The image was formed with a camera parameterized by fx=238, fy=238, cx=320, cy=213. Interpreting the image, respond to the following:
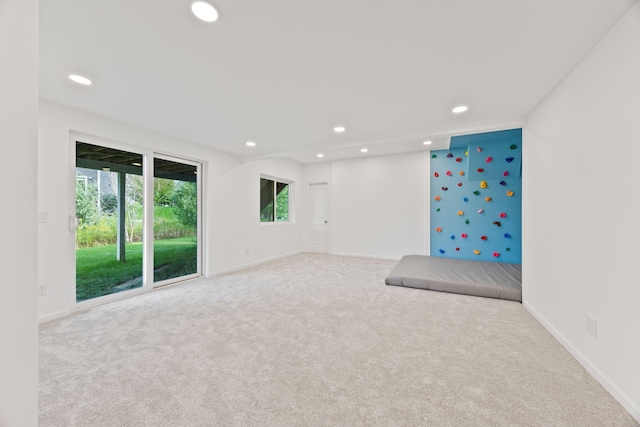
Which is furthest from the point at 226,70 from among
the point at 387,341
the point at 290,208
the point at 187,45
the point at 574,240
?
the point at 290,208

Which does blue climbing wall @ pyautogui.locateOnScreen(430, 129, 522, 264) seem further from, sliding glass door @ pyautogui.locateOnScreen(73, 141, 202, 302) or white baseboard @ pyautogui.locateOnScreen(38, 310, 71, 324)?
white baseboard @ pyautogui.locateOnScreen(38, 310, 71, 324)

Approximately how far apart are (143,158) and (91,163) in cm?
60

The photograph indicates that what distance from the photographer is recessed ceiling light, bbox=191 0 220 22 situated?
4.29ft

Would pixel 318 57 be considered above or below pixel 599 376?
above

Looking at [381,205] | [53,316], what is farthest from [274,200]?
[53,316]

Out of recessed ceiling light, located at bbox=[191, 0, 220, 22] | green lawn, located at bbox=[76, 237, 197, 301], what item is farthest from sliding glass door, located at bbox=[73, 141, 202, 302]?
recessed ceiling light, located at bbox=[191, 0, 220, 22]

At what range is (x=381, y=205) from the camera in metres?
5.84

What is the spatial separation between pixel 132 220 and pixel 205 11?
10.1 ft

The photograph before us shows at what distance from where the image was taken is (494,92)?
2.27 metres

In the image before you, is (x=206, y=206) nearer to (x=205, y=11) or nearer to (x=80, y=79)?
(x=80, y=79)

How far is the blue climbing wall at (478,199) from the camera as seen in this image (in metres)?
4.48

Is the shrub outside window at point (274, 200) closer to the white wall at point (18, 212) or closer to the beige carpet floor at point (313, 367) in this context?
the beige carpet floor at point (313, 367)

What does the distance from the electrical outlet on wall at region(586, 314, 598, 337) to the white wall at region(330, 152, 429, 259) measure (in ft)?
12.0

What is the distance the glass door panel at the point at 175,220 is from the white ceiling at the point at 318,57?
1037 mm
